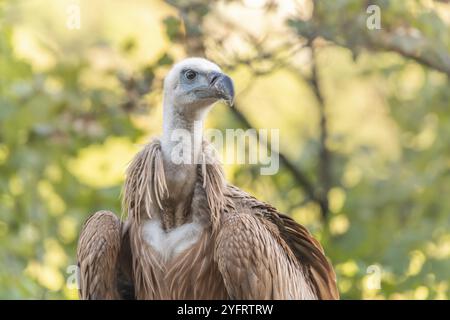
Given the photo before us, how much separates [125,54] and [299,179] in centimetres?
246

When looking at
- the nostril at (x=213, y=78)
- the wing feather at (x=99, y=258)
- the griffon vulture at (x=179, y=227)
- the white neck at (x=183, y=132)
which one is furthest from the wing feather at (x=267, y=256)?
the nostril at (x=213, y=78)

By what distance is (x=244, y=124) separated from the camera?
12.5m

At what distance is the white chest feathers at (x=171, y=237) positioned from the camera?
7.30 meters

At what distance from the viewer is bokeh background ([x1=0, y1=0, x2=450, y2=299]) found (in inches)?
405

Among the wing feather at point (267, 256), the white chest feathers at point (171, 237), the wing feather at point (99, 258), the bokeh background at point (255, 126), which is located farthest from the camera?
the bokeh background at point (255, 126)

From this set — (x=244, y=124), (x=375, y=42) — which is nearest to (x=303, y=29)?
(x=375, y=42)

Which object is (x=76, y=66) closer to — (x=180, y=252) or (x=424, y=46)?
(x=424, y=46)

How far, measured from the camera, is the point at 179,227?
7.36 metres

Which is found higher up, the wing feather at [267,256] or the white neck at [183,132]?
the white neck at [183,132]

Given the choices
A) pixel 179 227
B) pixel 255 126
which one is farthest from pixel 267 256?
pixel 255 126

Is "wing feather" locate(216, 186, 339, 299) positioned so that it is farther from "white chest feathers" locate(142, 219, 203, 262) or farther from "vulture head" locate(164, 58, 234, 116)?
"vulture head" locate(164, 58, 234, 116)

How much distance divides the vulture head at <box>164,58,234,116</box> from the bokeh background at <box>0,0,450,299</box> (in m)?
2.02

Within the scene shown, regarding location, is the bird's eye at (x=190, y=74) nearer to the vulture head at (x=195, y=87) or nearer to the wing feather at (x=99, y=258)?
the vulture head at (x=195, y=87)
